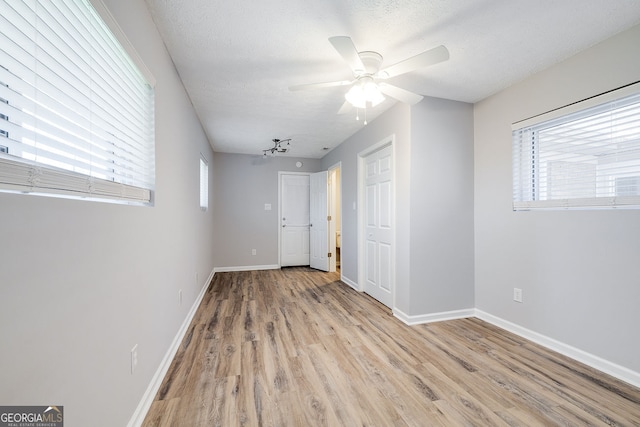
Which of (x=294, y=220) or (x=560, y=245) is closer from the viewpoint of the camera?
(x=560, y=245)

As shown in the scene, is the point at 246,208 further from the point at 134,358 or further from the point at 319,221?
the point at 134,358

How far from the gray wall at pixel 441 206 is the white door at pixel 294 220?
328 cm

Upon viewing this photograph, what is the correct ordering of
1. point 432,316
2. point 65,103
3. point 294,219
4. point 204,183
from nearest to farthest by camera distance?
point 65,103
point 432,316
point 204,183
point 294,219

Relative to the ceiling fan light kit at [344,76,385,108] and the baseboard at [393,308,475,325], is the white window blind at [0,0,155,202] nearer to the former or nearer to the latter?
the ceiling fan light kit at [344,76,385,108]

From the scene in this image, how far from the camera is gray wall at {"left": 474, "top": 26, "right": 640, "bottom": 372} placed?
1811mm

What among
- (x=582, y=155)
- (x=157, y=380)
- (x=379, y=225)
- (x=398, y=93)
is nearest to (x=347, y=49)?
(x=398, y=93)

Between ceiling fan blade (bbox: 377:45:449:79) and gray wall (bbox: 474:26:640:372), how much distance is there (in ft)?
4.45

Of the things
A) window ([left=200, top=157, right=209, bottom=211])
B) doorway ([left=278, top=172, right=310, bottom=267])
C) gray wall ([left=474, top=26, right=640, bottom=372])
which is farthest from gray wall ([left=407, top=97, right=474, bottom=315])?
doorway ([left=278, top=172, right=310, bottom=267])

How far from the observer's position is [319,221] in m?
5.41

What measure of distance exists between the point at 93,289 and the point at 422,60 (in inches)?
82.5

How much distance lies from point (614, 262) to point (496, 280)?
0.95 metres

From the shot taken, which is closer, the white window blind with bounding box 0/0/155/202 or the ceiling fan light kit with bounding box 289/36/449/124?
the white window blind with bounding box 0/0/155/202

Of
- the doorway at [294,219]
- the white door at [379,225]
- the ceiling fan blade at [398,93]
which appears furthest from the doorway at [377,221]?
the doorway at [294,219]

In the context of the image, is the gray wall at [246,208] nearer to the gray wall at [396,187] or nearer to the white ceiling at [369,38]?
the gray wall at [396,187]
